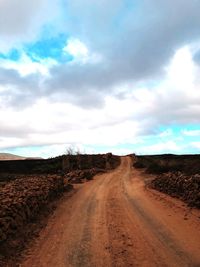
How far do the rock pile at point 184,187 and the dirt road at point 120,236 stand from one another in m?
0.62

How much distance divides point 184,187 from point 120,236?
32.2 ft

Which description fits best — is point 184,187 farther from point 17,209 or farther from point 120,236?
point 17,209

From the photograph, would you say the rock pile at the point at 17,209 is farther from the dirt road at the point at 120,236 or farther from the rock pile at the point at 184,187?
the rock pile at the point at 184,187

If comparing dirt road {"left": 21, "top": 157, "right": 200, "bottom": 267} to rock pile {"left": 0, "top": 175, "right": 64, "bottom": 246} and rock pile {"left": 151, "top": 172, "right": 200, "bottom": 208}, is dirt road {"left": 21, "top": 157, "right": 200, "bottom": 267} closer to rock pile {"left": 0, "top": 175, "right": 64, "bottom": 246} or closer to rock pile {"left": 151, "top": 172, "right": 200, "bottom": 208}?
rock pile {"left": 151, "top": 172, "right": 200, "bottom": 208}

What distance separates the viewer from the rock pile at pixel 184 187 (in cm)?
1970

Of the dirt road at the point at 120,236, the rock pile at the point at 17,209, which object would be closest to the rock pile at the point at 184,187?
the dirt road at the point at 120,236

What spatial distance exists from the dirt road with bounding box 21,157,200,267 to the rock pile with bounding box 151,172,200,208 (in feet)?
2.05

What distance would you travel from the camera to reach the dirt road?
10578 mm

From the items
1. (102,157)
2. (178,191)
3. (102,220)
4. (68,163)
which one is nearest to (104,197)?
(178,191)

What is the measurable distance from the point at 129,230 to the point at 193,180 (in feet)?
28.0

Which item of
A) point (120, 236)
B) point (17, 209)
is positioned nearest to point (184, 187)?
point (120, 236)

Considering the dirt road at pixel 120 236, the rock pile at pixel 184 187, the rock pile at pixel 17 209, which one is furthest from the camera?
the rock pile at pixel 184 187

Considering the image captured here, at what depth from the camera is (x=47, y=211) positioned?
1919 cm

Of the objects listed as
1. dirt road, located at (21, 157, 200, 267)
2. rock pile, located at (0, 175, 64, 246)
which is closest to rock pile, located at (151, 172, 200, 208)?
dirt road, located at (21, 157, 200, 267)
